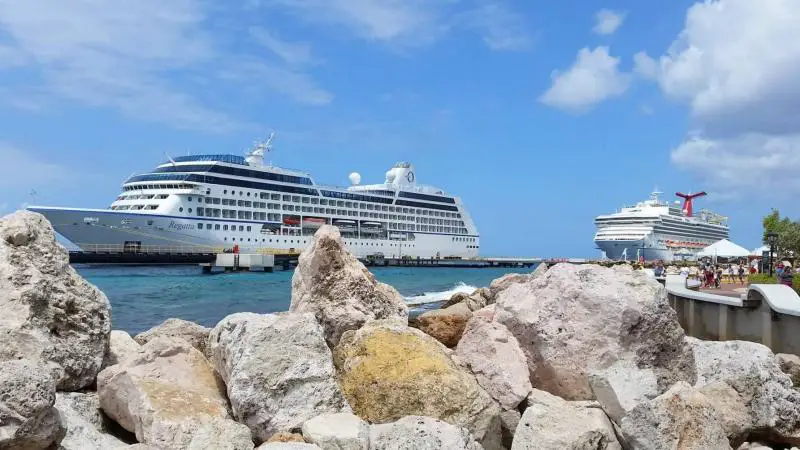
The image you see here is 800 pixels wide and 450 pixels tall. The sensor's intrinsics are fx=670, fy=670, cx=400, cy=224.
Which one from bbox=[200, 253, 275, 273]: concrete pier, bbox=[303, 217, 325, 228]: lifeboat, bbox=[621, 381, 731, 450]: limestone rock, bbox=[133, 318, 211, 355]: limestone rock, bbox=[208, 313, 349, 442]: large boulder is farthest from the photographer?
bbox=[303, 217, 325, 228]: lifeboat

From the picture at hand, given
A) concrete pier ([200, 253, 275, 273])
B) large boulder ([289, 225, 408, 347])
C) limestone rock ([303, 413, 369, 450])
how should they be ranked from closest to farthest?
limestone rock ([303, 413, 369, 450]), large boulder ([289, 225, 408, 347]), concrete pier ([200, 253, 275, 273])

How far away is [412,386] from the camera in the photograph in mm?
4844

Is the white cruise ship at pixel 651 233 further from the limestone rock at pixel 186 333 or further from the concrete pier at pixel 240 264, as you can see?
the limestone rock at pixel 186 333

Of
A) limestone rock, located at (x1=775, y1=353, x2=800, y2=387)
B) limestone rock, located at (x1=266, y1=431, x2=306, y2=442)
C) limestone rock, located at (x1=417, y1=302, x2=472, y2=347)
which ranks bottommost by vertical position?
limestone rock, located at (x1=775, y1=353, x2=800, y2=387)

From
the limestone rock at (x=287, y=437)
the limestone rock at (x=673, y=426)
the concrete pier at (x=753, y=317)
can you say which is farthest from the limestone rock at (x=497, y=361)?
the concrete pier at (x=753, y=317)

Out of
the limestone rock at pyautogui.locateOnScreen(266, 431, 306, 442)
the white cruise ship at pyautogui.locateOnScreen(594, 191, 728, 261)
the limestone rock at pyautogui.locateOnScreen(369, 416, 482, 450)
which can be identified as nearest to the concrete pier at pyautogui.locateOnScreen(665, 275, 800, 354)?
the limestone rock at pyautogui.locateOnScreen(369, 416, 482, 450)

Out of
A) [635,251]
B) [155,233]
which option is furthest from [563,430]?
[635,251]

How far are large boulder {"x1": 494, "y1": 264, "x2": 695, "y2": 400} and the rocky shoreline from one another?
13 millimetres

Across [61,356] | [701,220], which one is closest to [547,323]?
[61,356]

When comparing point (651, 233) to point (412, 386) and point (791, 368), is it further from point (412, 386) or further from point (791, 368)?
point (412, 386)

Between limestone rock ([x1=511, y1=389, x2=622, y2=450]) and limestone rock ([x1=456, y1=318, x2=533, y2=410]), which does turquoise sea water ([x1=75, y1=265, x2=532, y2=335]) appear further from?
limestone rock ([x1=511, y1=389, x2=622, y2=450])

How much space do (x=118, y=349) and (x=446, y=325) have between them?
10.8 ft

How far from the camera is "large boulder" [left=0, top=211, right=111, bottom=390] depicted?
16.4 feet

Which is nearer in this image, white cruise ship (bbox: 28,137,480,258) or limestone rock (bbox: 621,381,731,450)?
limestone rock (bbox: 621,381,731,450)
